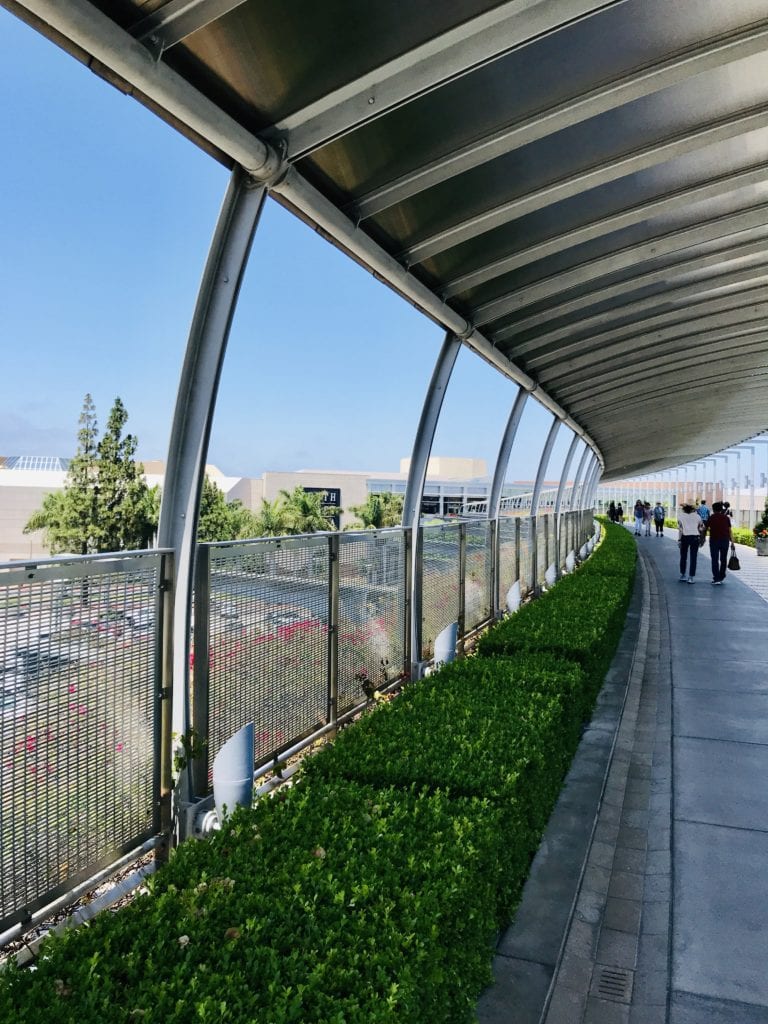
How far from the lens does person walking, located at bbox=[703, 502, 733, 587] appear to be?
609 inches

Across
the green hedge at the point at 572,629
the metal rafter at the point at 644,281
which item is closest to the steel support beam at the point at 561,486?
the green hedge at the point at 572,629

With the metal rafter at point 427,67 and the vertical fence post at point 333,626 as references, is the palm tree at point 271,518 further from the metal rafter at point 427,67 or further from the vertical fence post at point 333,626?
the metal rafter at point 427,67

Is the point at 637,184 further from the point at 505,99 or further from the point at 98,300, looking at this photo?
the point at 98,300

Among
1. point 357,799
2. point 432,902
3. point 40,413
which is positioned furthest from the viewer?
point 40,413

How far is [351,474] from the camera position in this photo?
302ft

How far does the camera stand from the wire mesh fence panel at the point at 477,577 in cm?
878

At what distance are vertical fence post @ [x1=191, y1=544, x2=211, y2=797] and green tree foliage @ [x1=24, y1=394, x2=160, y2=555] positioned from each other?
13173mm

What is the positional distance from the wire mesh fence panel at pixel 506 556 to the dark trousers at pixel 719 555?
22.2ft

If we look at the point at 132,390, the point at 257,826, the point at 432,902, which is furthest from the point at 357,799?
the point at 132,390

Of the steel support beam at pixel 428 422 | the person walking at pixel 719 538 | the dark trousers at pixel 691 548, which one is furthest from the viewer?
the dark trousers at pixel 691 548

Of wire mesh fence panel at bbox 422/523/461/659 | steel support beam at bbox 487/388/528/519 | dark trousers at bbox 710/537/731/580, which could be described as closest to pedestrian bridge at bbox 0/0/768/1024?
wire mesh fence panel at bbox 422/523/461/659

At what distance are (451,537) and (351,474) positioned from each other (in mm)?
84130

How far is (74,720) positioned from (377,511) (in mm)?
78468

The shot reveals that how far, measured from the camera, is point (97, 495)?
1008 inches
